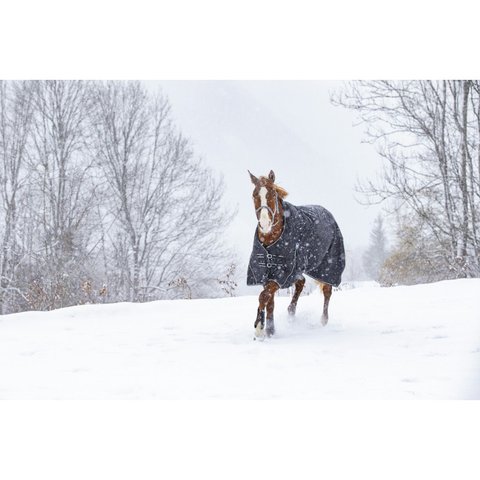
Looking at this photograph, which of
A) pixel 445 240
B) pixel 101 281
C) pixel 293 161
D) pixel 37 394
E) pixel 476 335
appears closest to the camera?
pixel 37 394

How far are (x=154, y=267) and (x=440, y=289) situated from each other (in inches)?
212

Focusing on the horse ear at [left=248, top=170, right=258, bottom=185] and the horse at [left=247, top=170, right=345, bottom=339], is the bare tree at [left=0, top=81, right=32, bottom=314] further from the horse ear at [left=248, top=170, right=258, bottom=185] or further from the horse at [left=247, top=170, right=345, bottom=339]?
the horse at [left=247, top=170, right=345, bottom=339]

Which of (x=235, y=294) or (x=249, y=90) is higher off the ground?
(x=249, y=90)

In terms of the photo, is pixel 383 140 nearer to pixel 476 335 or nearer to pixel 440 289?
pixel 440 289

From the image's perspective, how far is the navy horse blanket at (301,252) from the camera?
583 centimetres

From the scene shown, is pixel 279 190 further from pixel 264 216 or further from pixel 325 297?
pixel 325 297

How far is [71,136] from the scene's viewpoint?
32.8 feet

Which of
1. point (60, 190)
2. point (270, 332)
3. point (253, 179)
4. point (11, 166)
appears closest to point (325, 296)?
point (270, 332)

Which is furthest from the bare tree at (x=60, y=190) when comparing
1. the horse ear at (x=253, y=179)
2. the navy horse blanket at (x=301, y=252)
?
the horse ear at (x=253, y=179)

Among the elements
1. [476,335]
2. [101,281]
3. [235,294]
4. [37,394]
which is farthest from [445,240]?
[37,394]

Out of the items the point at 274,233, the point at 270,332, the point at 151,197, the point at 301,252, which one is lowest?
the point at 270,332

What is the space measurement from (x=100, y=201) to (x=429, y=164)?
5.46 meters

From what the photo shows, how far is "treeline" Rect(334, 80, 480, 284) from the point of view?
8.45m

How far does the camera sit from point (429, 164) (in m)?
9.02
